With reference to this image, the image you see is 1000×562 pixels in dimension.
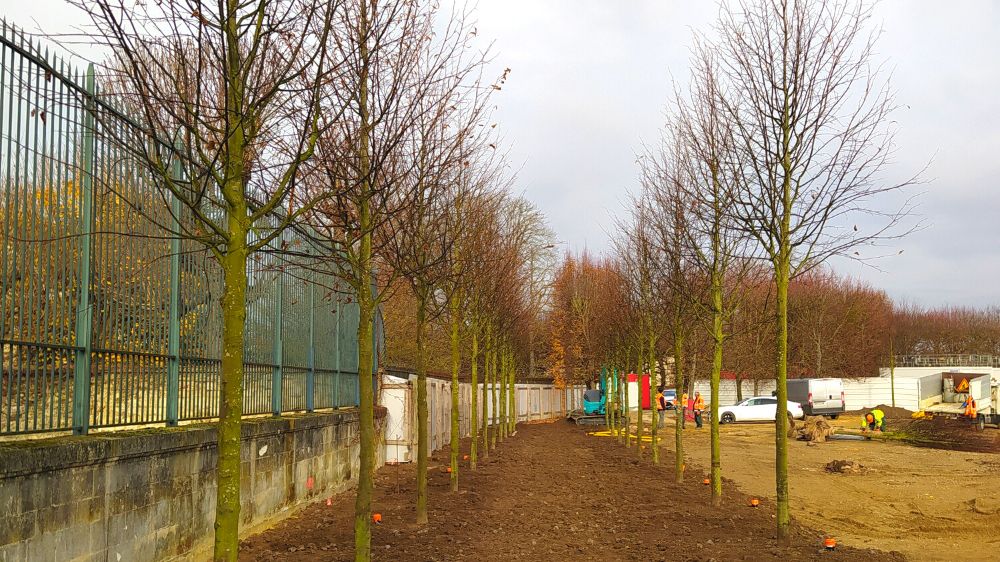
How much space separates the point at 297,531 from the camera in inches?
418

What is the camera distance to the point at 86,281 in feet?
21.7

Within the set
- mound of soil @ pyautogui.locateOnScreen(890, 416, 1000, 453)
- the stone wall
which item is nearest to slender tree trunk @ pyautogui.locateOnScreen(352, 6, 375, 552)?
the stone wall

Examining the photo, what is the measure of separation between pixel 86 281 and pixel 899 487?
18257 mm

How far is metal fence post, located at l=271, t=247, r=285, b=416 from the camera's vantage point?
1223 cm

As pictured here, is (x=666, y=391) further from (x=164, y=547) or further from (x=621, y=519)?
(x=164, y=547)

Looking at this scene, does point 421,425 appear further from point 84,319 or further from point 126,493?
point 84,319

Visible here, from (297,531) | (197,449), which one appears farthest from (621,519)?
(197,449)

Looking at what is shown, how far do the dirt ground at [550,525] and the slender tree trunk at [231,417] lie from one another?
4.25 m

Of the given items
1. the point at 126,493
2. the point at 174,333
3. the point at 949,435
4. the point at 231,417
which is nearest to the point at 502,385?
the point at 949,435

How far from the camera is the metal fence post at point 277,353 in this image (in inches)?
481

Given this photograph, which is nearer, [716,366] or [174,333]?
[174,333]

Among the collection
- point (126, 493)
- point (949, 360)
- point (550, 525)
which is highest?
point (126, 493)

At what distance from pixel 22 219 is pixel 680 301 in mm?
12087

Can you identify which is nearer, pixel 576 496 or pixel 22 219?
pixel 22 219
